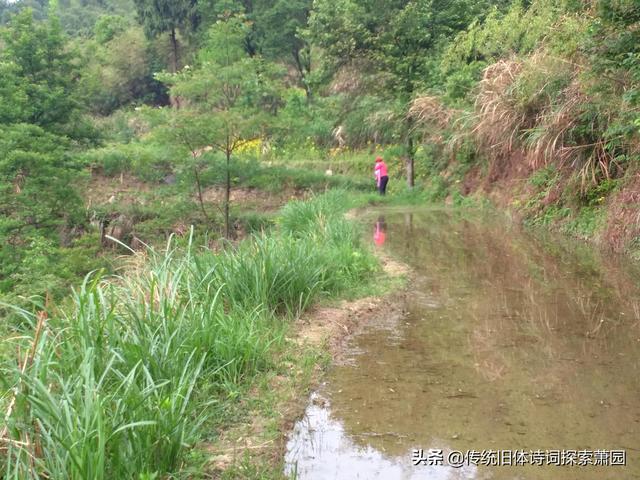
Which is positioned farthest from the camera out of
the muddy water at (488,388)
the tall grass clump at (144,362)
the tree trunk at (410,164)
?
the tree trunk at (410,164)

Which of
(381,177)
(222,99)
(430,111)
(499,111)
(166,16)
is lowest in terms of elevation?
(381,177)

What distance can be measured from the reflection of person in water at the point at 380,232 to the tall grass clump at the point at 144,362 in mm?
4133

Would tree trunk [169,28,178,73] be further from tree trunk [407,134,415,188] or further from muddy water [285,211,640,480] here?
muddy water [285,211,640,480]

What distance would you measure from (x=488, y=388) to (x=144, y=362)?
221cm

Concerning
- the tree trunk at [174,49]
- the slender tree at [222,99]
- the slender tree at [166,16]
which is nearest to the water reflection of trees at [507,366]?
the slender tree at [222,99]

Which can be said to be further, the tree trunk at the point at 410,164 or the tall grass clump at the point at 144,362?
the tree trunk at the point at 410,164

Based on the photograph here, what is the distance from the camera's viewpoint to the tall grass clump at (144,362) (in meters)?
2.51

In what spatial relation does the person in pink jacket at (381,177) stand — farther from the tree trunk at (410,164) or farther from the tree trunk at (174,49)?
the tree trunk at (174,49)

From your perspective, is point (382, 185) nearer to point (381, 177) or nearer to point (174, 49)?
point (381, 177)

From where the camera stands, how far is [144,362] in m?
3.34

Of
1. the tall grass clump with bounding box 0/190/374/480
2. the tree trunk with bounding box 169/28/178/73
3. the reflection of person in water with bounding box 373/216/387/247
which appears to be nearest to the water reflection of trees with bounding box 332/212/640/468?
the tall grass clump with bounding box 0/190/374/480

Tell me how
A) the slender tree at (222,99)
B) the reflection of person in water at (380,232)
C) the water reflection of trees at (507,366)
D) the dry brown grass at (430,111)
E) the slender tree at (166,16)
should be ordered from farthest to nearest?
the slender tree at (166,16)
the dry brown grass at (430,111)
the slender tree at (222,99)
the reflection of person in water at (380,232)
the water reflection of trees at (507,366)

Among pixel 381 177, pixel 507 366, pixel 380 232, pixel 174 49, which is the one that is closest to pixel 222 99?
pixel 381 177

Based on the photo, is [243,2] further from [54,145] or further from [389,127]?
[54,145]
